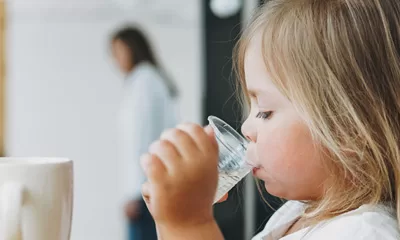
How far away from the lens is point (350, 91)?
2.30 ft

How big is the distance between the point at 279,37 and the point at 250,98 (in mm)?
74

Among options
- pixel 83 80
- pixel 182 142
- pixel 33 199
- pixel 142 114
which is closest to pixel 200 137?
pixel 182 142

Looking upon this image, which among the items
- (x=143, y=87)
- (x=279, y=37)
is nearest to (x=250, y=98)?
(x=279, y=37)

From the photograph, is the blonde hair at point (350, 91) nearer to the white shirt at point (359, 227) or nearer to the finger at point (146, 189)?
the white shirt at point (359, 227)

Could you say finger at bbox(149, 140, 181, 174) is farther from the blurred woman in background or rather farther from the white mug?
the blurred woman in background

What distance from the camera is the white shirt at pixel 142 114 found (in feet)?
9.00

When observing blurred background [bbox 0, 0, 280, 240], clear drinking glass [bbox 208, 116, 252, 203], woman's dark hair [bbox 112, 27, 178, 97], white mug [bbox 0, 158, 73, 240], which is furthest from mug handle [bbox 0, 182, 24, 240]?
blurred background [bbox 0, 0, 280, 240]

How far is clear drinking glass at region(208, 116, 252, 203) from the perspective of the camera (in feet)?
2.40

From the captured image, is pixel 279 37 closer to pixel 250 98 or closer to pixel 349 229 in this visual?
pixel 250 98

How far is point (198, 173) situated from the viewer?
0.57 metres

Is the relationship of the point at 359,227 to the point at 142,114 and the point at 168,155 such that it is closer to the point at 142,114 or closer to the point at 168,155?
the point at 168,155

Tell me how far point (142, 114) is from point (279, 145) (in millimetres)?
2046

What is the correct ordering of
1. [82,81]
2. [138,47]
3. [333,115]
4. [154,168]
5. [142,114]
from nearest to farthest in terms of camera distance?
1. [154,168]
2. [333,115]
3. [142,114]
4. [138,47]
5. [82,81]

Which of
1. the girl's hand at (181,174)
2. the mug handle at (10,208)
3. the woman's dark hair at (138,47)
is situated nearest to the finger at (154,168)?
the girl's hand at (181,174)
